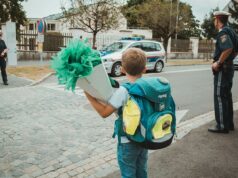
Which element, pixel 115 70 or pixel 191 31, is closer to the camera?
pixel 115 70

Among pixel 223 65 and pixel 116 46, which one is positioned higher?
pixel 116 46

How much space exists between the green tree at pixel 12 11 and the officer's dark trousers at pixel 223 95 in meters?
37.2

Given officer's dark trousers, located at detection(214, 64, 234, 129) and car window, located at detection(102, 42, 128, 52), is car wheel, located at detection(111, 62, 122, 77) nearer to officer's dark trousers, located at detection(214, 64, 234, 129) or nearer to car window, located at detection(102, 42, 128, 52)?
car window, located at detection(102, 42, 128, 52)

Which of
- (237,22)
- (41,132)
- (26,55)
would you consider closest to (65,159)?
(41,132)

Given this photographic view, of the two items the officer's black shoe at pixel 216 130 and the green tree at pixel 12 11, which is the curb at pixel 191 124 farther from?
the green tree at pixel 12 11

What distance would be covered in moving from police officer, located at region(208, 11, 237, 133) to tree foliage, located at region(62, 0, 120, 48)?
55.2 feet

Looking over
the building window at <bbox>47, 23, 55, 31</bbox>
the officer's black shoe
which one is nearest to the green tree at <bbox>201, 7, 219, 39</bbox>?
the building window at <bbox>47, 23, 55, 31</bbox>

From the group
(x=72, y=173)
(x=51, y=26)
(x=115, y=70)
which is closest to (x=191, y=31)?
(x=51, y=26)

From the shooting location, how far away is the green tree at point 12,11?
39.5 meters

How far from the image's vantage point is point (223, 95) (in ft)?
18.7

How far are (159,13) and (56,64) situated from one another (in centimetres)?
3988

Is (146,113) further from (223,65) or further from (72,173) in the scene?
(223,65)

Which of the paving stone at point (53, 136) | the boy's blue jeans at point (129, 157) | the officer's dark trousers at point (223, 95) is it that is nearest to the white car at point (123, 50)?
the paving stone at point (53, 136)

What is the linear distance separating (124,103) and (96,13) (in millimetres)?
19729
